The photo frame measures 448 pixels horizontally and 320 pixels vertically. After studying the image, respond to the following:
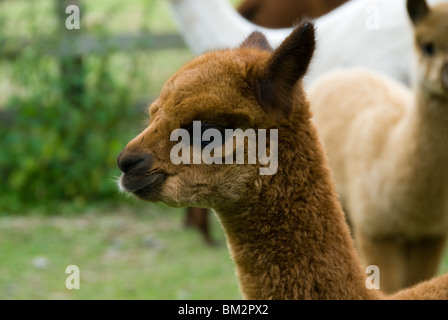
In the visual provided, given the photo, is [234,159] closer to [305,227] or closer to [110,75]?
[305,227]

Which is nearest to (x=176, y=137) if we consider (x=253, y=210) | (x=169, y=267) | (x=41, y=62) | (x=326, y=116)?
(x=253, y=210)

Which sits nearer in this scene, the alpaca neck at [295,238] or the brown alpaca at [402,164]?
the alpaca neck at [295,238]

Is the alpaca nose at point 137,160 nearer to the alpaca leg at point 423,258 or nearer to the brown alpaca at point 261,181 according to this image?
the brown alpaca at point 261,181

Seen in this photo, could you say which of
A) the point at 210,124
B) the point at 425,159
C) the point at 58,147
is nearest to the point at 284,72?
the point at 210,124

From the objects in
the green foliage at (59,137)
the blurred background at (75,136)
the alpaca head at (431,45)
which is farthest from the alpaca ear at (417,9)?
the green foliage at (59,137)

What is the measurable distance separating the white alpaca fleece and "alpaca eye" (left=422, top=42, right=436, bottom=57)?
1.09 meters

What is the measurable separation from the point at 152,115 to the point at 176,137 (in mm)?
164

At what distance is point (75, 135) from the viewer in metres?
6.66

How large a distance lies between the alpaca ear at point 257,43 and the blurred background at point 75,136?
3.23 metres

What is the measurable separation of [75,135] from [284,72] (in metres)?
4.85

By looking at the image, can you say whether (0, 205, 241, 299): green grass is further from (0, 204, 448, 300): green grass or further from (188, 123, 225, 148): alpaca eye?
(188, 123, 225, 148): alpaca eye

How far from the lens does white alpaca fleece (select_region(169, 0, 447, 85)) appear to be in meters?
4.87

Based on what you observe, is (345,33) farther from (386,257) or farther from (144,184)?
(144,184)

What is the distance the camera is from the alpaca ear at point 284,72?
1994 millimetres
